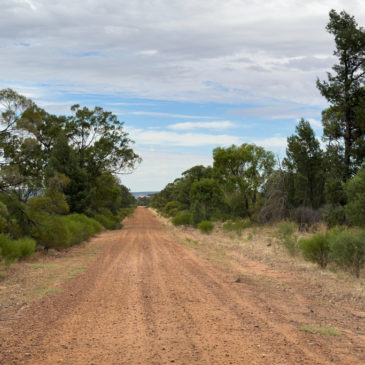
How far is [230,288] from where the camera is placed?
10695 millimetres

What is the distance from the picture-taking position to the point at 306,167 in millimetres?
37406

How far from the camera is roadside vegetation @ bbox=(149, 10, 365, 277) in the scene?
15750 millimetres

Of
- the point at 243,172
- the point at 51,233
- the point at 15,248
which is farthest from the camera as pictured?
the point at 243,172

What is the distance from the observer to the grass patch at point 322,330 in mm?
6856

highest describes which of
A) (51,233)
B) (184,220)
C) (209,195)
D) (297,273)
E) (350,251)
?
(209,195)

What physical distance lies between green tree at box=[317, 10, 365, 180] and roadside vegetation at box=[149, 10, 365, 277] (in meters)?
0.06

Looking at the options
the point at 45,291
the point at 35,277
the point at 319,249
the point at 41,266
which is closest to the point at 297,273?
the point at 319,249

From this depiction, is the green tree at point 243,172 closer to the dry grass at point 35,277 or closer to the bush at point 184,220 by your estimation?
the bush at point 184,220

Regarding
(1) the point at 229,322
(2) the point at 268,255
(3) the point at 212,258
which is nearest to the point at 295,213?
(2) the point at 268,255

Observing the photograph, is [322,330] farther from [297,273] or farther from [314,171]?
[314,171]

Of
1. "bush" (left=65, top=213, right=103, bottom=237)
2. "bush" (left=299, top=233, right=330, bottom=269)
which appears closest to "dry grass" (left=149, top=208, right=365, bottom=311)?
"bush" (left=299, top=233, right=330, bottom=269)

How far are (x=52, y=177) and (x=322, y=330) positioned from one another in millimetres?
21878

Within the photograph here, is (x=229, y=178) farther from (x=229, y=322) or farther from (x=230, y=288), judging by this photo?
(x=229, y=322)

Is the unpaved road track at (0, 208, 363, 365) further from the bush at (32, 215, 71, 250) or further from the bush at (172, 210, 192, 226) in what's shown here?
the bush at (172, 210, 192, 226)
